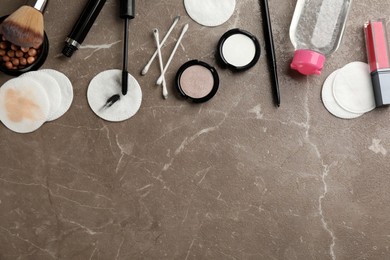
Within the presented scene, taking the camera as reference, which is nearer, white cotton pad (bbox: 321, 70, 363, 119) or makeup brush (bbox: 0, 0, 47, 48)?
makeup brush (bbox: 0, 0, 47, 48)

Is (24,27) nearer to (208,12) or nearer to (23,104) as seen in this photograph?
(23,104)

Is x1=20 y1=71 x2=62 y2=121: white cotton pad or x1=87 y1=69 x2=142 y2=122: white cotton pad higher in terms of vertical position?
x1=20 y1=71 x2=62 y2=121: white cotton pad

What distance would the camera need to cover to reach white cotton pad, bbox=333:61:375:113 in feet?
2.94

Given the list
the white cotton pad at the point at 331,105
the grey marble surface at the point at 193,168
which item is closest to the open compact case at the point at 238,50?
the grey marble surface at the point at 193,168

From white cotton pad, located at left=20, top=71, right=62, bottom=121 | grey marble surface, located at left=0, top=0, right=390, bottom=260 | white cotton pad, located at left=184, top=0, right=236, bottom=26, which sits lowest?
grey marble surface, located at left=0, top=0, right=390, bottom=260

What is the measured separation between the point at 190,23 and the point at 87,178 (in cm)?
32

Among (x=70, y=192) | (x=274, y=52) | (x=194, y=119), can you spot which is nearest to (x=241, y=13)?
(x=274, y=52)

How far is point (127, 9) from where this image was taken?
86cm

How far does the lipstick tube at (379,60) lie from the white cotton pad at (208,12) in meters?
0.25

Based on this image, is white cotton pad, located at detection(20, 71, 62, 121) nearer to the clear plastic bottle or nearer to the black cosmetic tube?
the black cosmetic tube

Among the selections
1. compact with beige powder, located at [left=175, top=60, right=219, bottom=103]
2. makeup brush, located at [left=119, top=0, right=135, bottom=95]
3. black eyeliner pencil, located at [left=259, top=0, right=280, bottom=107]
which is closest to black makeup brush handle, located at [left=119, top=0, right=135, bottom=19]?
makeup brush, located at [left=119, top=0, right=135, bottom=95]

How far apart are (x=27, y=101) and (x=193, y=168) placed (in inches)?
11.9

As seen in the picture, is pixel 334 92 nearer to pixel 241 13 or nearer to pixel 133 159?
pixel 241 13

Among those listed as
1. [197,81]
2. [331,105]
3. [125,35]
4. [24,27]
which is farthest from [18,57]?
[331,105]
